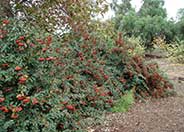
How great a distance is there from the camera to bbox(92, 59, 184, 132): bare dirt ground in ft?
16.9

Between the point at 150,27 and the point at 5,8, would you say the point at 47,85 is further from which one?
the point at 150,27

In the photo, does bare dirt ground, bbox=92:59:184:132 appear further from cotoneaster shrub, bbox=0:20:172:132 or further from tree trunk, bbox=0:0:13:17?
tree trunk, bbox=0:0:13:17

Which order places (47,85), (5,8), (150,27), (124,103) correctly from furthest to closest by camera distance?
(150,27) < (5,8) < (124,103) < (47,85)

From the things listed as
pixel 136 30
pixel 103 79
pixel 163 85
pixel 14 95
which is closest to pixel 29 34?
pixel 14 95

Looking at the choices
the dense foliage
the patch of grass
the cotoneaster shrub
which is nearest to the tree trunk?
the cotoneaster shrub

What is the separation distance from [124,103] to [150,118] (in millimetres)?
830

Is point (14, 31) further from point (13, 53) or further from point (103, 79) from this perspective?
point (103, 79)

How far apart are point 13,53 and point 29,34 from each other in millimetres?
311

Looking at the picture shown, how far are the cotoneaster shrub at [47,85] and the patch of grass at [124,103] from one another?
0.37 feet

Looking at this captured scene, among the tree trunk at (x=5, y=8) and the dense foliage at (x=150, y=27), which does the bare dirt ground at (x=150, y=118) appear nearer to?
the tree trunk at (x=5, y=8)

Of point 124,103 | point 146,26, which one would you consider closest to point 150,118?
point 124,103

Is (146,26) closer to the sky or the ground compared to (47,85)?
closer to the sky

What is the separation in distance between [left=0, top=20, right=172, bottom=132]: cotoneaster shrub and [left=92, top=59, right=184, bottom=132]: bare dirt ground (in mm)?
288

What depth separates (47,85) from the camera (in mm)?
4824
